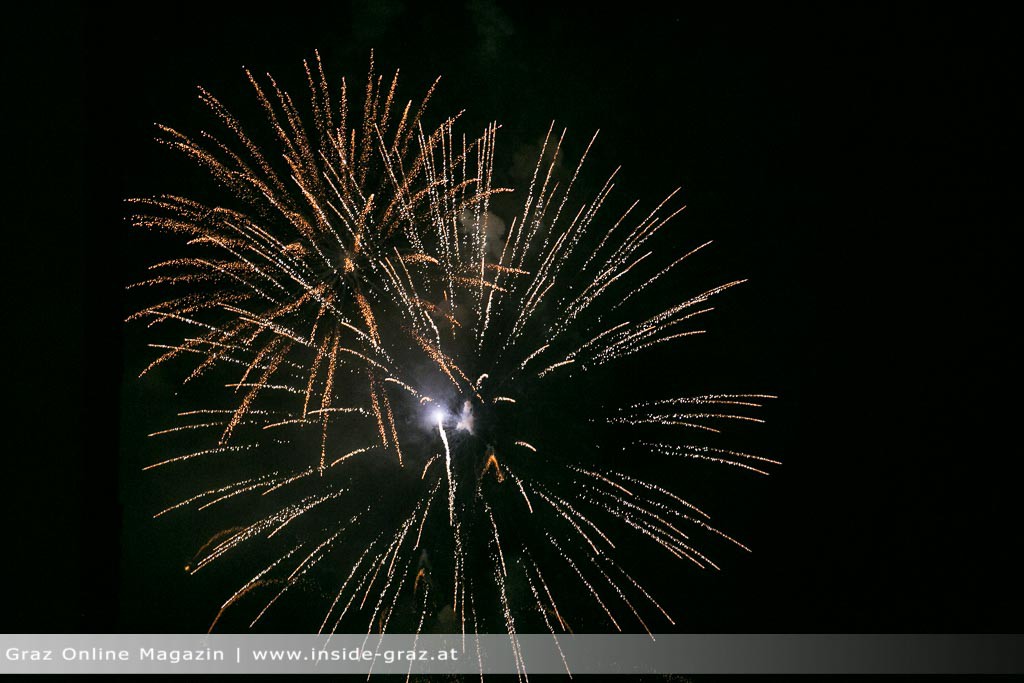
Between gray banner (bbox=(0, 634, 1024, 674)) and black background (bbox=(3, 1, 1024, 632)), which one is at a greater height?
black background (bbox=(3, 1, 1024, 632))

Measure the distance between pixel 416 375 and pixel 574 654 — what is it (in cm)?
164

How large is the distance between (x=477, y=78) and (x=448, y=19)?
0.31 metres

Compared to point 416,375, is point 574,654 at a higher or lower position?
lower

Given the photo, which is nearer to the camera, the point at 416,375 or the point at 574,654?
the point at 416,375

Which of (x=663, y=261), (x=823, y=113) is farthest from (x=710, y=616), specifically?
(x=823, y=113)

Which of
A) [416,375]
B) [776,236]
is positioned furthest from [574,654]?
[776,236]

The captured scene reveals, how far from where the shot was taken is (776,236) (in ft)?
9.19

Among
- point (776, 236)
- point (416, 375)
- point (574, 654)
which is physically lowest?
point (574, 654)

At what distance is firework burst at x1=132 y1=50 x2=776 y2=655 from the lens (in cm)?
259

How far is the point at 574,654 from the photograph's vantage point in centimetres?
282

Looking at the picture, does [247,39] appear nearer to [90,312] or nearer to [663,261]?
[90,312]

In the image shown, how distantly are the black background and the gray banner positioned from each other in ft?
0.27

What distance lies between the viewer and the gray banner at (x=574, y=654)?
2.67 meters

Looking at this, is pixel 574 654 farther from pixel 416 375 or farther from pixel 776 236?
pixel 776 236
